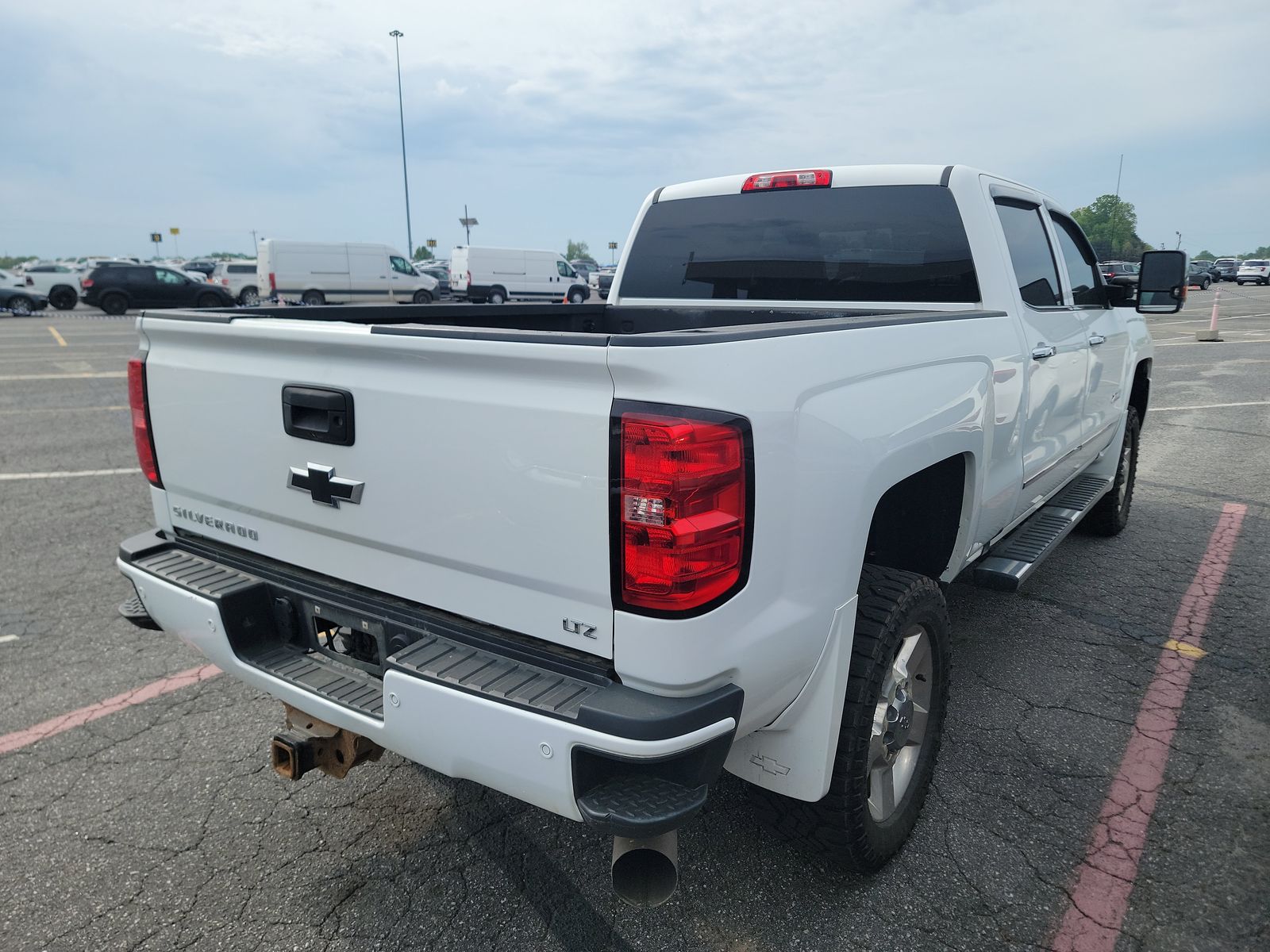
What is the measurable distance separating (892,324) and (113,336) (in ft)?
73.8

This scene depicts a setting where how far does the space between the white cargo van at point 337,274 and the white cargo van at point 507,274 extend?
143 centimetres

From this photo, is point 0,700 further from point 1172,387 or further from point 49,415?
point 1172,387

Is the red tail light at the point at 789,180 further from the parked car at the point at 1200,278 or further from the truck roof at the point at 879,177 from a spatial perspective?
the parked car at the point at 1200,278

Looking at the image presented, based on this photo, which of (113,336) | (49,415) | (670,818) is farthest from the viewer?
(113,336)

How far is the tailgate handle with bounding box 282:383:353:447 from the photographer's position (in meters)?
2.13

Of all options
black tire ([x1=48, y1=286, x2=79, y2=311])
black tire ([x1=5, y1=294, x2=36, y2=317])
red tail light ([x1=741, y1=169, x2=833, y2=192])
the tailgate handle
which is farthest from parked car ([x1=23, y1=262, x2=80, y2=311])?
the tailgate handle

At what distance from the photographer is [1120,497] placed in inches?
214

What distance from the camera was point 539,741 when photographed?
1.77 m

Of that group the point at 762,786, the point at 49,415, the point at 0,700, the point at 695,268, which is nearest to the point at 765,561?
the point at 762,786

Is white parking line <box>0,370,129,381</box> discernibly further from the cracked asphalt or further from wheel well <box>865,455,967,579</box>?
wheel well <box>865,455,967,579</box>

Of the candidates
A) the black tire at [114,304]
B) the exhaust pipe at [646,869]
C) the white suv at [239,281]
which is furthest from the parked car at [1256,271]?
the exhaust pipe at [646,869]

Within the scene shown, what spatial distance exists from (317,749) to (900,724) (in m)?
1.66

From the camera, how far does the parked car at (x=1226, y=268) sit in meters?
58.3

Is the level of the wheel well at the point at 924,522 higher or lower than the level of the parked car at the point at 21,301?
lower
